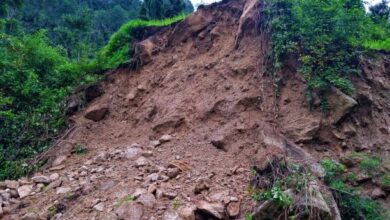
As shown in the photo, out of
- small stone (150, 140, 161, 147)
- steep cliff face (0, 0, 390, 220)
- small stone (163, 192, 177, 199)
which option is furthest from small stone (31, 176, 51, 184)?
small stone (163, 192, 177, 199)

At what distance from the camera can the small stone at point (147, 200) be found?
4.09 m

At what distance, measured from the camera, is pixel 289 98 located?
5730mm

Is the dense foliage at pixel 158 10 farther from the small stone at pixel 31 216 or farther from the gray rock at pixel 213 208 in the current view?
the gray rock at pixel 213 208

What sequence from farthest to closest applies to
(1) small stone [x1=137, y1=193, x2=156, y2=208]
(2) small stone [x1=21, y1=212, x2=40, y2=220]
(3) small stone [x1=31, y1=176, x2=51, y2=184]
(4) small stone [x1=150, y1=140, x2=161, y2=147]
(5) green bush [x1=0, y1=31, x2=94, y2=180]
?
(5) green bush [x1=0, y1=31, x2=94, y2=180] < (4) small stone [x1=150, y1=140, x2=161, y2=147] < (3) small stone [x1=31, y1=176, x2=51, y2=184] < (2) small stone [x1=21, y1=212, x2=40, y2=220] < (1) small stone [x1=137, y1=193, x2=156, y2=208]

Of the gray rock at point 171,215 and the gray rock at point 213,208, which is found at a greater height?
the gray rock at point 213,208

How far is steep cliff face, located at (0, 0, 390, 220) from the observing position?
440 cm

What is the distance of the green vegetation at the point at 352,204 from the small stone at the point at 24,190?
14.6 feet

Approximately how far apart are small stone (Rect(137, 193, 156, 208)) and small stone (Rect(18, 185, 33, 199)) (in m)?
2.04

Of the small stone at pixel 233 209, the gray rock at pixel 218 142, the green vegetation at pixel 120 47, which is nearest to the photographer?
the small stone at pixel 233 209

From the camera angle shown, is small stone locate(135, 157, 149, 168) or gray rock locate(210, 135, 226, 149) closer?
small stone locate(135, 157, 149, 168)

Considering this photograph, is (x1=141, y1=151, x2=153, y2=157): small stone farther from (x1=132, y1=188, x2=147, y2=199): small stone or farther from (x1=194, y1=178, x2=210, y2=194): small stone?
(x1=194, y1=178, x2=210, y2=194): small stone

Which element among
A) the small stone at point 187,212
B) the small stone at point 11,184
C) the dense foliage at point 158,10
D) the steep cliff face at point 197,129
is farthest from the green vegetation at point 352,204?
the dense foliage at point 158,10

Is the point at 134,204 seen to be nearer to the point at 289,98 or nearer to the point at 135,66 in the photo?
the point at 289,98

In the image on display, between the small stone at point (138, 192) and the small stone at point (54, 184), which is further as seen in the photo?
the small stone at point (54, 184)
